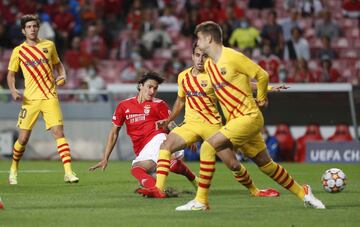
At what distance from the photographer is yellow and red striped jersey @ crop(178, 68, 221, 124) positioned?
12.1 m

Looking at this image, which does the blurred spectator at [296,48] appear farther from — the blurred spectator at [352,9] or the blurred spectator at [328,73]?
the blurred spectator at [352,9]

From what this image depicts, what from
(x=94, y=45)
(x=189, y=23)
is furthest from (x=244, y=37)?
(x=94, y=45)

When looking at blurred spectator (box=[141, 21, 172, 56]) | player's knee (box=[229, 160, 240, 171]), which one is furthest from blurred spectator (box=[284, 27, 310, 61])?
player's knee (box=[229, 160, 240, 171])

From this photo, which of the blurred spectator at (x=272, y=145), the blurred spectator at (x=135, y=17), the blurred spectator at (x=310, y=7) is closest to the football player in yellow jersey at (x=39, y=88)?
the blurred spectator at (x=272, y=145)

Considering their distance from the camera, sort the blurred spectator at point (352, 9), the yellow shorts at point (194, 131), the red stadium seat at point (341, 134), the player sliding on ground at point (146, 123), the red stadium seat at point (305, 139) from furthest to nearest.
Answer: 1. the blurred spectator at point (352, 9)
2. the red stadium seat at point (341, 134)
3. the red stadium seat at point (305, 139)
4. the player sliding on ground at point (146, 123)
5. the yellow shorts at point (194, 131)

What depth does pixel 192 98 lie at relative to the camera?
12.1m

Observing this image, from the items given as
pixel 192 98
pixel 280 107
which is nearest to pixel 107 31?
pixel 280 107

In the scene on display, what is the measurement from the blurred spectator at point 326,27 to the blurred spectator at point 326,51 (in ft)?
1.81

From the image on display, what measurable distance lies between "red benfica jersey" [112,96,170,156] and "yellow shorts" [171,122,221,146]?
0.99m

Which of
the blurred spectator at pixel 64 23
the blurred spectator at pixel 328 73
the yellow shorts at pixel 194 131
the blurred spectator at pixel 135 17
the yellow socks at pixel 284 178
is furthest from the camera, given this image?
the blurred spectator at pixel 64 23

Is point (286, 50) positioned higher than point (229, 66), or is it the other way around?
point (229, 66)

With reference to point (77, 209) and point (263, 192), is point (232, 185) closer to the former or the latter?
point (263, 192)

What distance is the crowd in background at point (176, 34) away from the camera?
24812 mm

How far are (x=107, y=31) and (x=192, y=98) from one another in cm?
1523
